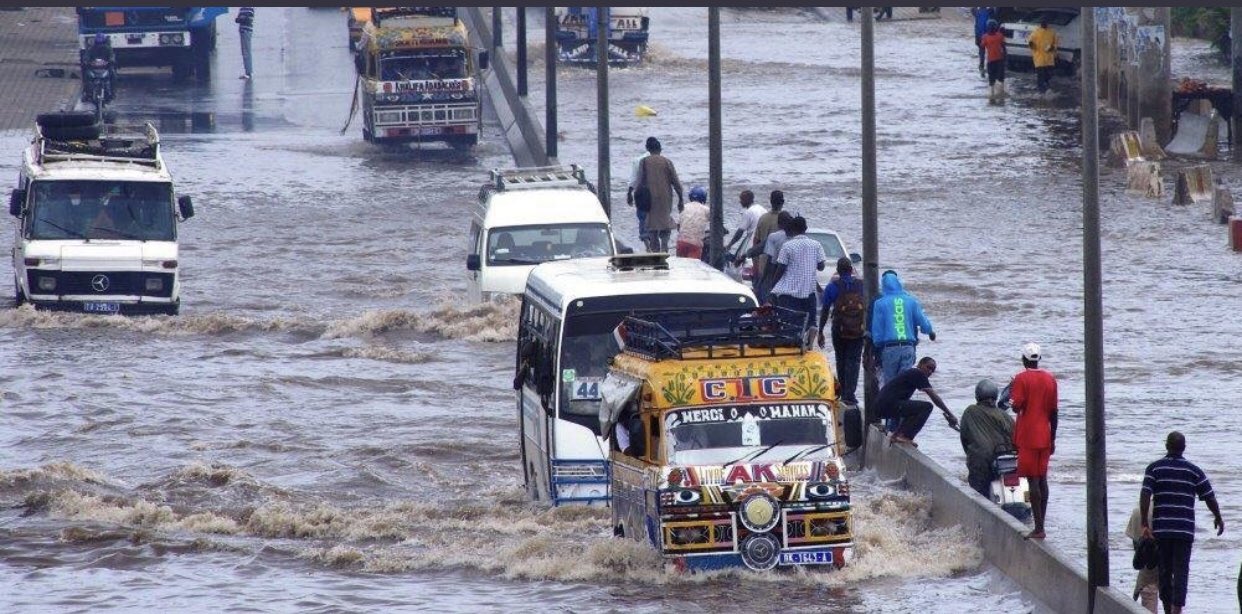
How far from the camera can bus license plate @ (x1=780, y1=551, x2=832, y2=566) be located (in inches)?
625

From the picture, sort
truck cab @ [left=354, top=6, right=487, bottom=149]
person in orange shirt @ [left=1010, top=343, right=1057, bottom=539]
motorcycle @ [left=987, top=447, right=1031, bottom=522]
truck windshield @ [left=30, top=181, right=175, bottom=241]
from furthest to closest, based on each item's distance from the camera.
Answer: truck cab @ [left=354, top=6, right=487, bottom=149] < truck windshield @ [left=30, top=181, right=175, bottom=241] < motorcycle @ [left=987, top=447, right=1031, bottom=522] < person in orange shirt @ [left=1010, top=343, right=1057, bottom=539]

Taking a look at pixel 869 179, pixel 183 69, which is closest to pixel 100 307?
pixel 869 179

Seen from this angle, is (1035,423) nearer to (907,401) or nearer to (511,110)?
(907,401)

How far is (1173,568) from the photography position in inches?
557

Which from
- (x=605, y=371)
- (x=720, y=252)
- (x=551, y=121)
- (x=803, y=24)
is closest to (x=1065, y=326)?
(x=720, y=252)

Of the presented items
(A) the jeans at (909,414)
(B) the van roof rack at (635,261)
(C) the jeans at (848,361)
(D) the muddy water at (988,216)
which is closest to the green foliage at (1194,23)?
(D) the muddy water at (988,216)

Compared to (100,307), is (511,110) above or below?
above

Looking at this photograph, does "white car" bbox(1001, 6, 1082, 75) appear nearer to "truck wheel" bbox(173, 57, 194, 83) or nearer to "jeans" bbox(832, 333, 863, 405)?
"truck wheel" bbox(173, 57, 194, 83)

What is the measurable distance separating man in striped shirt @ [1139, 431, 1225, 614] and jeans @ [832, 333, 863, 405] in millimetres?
7694

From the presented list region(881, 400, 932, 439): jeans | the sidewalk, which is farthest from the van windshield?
the sidewalk

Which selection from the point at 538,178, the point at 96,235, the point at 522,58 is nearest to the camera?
the point at 96,235

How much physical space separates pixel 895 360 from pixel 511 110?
→ 108 feet

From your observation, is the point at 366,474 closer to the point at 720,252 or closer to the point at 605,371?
the point at 605,371

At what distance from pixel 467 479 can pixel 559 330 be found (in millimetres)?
4132
